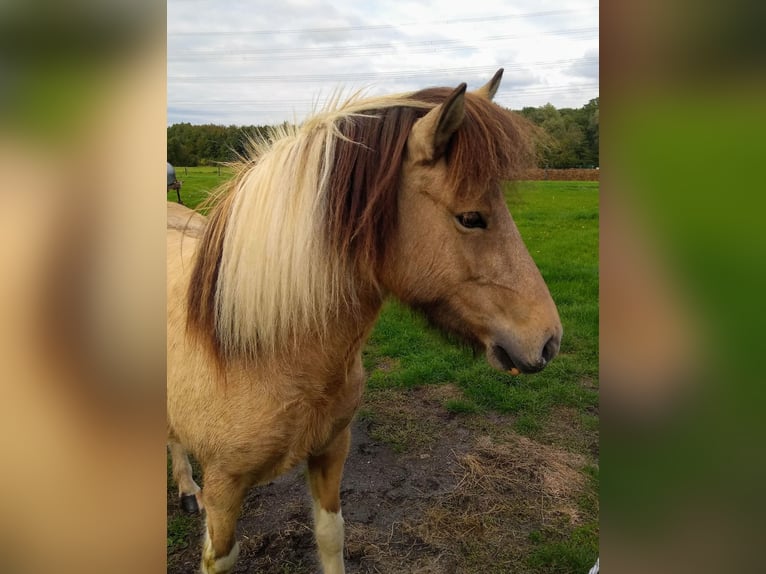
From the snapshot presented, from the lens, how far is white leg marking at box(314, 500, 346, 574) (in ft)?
7.51

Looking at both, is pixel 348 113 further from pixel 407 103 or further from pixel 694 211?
pixel 694 211

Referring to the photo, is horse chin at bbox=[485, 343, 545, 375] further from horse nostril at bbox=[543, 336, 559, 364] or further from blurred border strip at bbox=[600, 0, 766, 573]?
blurred border strip at bbox=[600, 0, 766, 573]

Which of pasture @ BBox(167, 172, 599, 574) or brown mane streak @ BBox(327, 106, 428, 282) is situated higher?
brown mane streak @ BBox(327, 106, 428, 282)

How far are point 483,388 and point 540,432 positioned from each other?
690mm

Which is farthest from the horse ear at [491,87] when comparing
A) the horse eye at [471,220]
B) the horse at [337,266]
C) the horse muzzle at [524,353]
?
→ the horse muzzle at [524,353]

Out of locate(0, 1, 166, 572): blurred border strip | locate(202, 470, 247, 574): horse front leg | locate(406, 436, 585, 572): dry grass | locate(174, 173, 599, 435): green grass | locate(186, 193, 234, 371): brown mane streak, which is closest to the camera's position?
locate(0, 1, 166, 572): blurred border strip

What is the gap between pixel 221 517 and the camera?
1.86m

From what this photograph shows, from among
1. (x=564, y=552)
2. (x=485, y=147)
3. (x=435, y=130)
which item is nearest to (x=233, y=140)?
(x=435, y=130)

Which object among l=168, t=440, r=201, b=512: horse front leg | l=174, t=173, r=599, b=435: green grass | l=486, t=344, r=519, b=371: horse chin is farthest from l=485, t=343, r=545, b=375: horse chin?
l=168, t=440, r=201, b=512: horse front leg

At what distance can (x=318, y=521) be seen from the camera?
2314 millimetres

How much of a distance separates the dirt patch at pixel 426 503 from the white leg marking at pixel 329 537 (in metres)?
0.33

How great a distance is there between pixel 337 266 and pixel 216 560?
1357mm

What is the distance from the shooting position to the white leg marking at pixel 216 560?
1983 millimetres

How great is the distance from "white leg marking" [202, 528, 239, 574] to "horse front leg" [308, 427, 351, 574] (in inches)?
16.6
